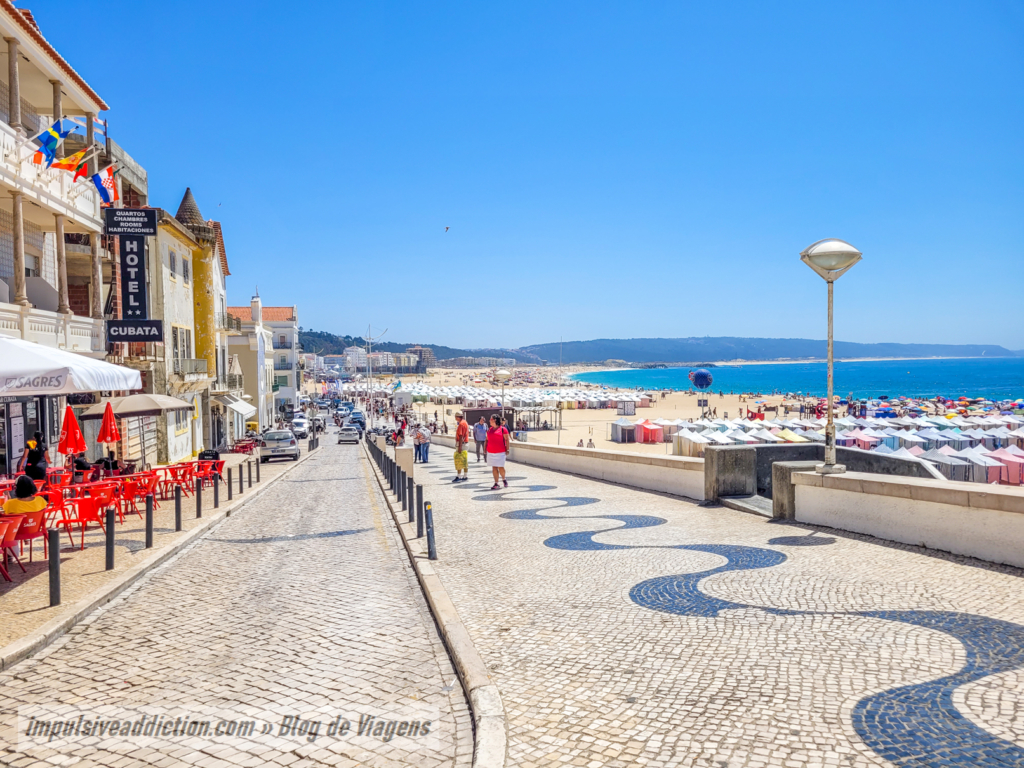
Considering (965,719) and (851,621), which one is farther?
(851,621)

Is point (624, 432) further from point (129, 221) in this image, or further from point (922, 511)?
point (922, 511)

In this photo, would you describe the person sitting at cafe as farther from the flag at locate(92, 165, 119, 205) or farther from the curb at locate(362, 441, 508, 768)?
the flag at locate(92, 165, 119, 205)

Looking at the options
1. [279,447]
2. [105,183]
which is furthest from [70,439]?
[279,447]

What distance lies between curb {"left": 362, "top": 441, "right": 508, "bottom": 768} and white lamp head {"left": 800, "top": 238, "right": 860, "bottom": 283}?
660cm

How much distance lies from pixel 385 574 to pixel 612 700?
16.0ft

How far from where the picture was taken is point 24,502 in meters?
8.34

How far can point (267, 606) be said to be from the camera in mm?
7391

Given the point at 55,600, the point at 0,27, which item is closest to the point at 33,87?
the point at 0,27

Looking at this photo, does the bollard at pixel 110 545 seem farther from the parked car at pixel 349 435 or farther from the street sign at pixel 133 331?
the parked car at pixel 349 435

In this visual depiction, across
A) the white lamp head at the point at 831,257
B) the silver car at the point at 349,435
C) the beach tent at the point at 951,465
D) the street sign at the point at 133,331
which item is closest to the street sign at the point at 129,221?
the street sign at the point at 133,331

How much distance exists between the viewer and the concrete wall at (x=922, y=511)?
7.41m

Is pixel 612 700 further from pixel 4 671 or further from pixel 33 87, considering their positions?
pixel 33 87

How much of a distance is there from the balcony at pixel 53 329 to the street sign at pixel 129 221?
276cm

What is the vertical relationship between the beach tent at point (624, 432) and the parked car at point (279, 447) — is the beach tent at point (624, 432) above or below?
below
